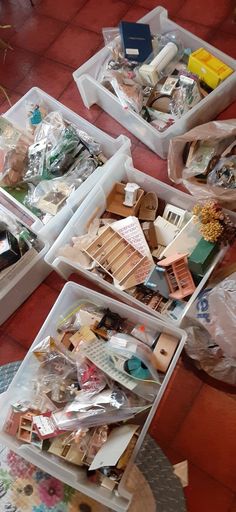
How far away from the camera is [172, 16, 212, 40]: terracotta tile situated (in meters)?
1.74

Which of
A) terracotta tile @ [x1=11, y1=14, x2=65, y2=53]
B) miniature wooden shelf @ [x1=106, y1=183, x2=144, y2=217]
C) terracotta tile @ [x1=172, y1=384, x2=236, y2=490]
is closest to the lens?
terracotta tile @ [x1=172, y1=384, x2=236, y2=490]

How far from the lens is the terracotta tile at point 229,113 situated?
1588mm

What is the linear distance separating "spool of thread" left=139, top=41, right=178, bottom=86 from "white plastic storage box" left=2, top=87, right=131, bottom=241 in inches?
9.7

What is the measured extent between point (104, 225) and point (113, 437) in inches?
23.4

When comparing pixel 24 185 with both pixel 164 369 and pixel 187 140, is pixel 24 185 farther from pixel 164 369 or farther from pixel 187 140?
pixel 164 369

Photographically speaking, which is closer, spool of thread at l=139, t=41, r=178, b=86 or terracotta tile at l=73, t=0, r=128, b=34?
spool of thread at l=139, t=41, r=178, b=86

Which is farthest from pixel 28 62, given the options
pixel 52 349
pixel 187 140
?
pixel 52 349

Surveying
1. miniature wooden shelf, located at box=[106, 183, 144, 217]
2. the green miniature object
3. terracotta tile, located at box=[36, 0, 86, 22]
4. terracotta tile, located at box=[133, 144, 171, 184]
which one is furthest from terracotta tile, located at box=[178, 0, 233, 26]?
A: the green miniature object

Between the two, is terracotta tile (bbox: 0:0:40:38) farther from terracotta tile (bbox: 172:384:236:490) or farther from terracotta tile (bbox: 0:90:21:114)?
terracotta tile (bbox: 172:384:236:490)

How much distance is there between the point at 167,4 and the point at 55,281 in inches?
46.5

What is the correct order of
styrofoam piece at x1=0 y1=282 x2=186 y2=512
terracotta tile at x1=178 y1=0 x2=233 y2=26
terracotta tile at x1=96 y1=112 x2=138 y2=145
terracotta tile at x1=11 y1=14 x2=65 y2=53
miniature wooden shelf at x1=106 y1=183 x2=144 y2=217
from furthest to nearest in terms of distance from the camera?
1. terracotta tile at x1=11 y1=14 x2=65 y2=53
2. terracotta tile at x1=178 y1=0 x2=233 y2=26
3. terracotta tile at x1=96 y1=112 x2=138 y2=145
4. miniature wooden shelf at x1=106 y1=183 x2=144 y2=217
5. styrofoam piece at x1=0 y1=282 x2=186 y2=512

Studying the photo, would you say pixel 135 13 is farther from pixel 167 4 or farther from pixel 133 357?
pixel 133 357

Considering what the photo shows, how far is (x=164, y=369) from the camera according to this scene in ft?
3.92

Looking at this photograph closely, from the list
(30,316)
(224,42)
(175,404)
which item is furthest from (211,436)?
(224,42)
